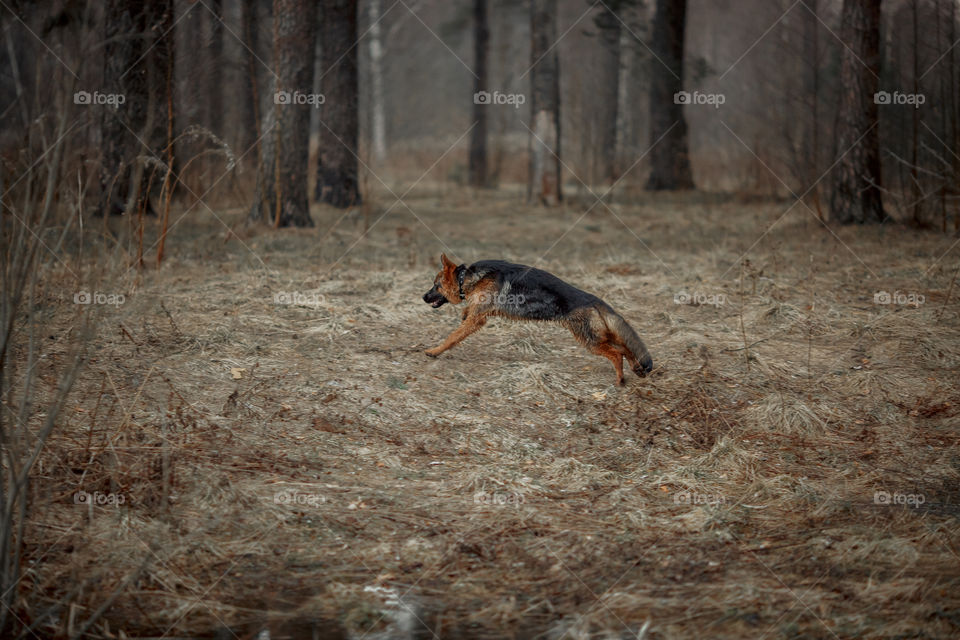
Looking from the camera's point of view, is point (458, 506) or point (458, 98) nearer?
point (458, 506)

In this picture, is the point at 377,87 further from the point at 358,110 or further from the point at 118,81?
the point at 118,81

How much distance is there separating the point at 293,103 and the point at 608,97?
44.2 feet

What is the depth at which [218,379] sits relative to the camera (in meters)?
6.23

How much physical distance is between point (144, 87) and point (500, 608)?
9.07 m

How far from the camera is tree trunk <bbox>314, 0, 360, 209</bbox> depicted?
48.4ft

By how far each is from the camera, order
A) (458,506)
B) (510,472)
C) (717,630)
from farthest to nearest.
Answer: (510,472)
(458,506)
(717,630)

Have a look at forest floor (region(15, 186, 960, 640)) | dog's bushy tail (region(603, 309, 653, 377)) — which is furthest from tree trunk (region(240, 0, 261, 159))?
dog's bushy tail (region(603, 309, 653, 377))

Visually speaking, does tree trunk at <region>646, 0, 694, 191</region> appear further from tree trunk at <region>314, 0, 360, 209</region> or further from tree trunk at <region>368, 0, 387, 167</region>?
tree trunk at <region>368, 0, 387, 167</region>

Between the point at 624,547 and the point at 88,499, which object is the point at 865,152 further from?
the point at 88,499

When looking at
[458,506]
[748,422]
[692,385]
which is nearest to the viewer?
[458,506]

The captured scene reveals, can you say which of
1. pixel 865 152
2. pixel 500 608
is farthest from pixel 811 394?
pixel 865 152

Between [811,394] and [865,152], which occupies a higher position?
[865,152]

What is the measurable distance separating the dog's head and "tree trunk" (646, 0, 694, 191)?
42.7ft

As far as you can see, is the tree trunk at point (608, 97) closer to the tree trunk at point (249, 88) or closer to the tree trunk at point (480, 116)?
the tree trunk at point (480, 116)
